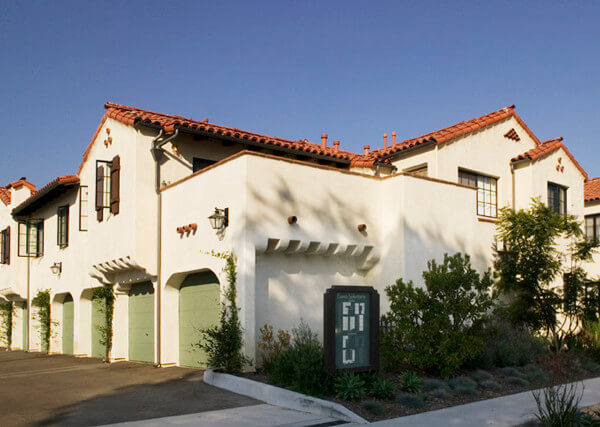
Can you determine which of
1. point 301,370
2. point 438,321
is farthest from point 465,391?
point 301,370

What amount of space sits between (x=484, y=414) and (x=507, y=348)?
4.52m

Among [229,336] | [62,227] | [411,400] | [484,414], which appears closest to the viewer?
[484,414]

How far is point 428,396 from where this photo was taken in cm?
1062

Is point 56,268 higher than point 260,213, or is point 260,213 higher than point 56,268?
point 260,213

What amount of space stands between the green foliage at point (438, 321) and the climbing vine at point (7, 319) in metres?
22.4

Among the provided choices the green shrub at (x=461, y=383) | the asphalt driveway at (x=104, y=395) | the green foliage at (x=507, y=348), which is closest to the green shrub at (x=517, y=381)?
the green foliage at (x=507, y=348)

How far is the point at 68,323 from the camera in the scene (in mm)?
22828

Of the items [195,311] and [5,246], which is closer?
[195,311]

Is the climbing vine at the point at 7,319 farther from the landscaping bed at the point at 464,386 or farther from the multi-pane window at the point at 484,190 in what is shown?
the multi-pane window at the point at 484,190

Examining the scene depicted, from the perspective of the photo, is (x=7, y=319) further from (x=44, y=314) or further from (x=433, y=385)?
(x=433, y=385)

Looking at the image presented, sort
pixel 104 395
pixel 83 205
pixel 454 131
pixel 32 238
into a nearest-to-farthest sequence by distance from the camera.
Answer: pixel 104 395, pixel 454 131, pixel 83 205, pixel 32 238

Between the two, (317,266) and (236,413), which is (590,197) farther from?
(236,413)

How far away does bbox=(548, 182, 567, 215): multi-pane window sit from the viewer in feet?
67.2

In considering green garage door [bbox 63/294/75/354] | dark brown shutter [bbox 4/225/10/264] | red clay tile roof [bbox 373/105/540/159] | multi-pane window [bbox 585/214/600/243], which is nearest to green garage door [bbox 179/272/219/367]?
red clay tile roof [bbox 373/105/540/159]
